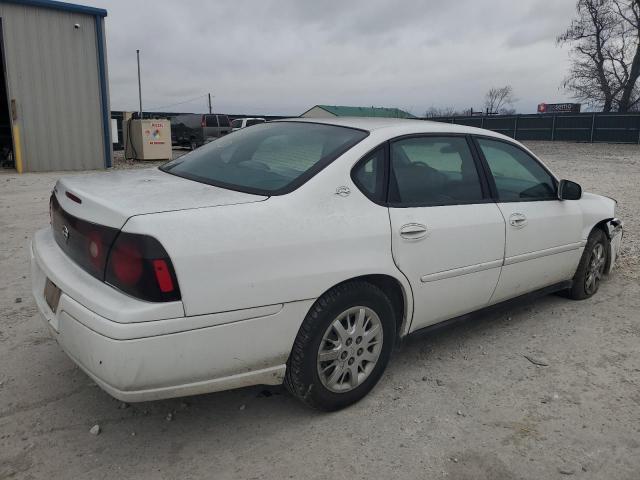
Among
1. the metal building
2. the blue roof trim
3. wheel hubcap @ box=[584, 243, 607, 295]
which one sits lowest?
wheel hubcap @ box=[584, 243, 607, 295]

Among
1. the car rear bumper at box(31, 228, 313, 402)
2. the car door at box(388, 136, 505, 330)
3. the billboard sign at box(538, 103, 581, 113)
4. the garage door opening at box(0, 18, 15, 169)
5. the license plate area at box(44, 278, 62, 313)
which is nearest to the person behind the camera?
the car rear bumper at box(31, 228, 313, 402)

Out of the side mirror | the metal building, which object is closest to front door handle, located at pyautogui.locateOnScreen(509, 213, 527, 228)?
the side mirror

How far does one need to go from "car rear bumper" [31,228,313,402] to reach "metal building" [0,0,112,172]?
1327 centimetres

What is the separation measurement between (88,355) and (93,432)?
62cm

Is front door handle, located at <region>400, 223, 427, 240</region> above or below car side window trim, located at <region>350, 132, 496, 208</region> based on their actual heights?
below

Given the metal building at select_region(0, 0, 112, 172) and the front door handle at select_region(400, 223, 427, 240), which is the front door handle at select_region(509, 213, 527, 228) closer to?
the front door handle at select_region(400, 223, 427, 240)

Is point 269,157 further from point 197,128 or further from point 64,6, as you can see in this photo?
point 197,128

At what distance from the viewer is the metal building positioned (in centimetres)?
1333

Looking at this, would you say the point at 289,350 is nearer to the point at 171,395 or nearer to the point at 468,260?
the point at 171,395

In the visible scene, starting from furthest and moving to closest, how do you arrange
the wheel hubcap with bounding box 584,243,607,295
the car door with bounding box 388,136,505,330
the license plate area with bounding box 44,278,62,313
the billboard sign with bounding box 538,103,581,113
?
1. the billboard sign with bounding box 538,103,581,113
2. the wheel hubcap with bounding box 584,243,607,295
3. the car door with bounding box 388,136,505,330
4. the license plate area with bounding box 44,278,62,313

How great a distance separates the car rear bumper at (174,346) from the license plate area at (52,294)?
0.11ft

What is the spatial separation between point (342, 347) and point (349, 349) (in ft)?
0.19

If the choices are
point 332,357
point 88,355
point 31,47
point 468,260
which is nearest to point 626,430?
point 468,260

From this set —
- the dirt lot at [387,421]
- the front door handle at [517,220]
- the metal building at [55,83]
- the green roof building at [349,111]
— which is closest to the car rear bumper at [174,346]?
the dirt lot at [387,421]
